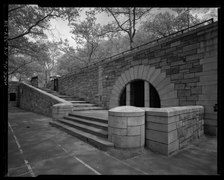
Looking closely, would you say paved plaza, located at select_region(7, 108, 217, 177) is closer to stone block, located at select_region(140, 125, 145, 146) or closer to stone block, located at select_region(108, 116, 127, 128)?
stone block, located at select_region(140, 125, 145, 146)

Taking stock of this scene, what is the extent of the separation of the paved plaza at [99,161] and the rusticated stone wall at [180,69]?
6.92ft

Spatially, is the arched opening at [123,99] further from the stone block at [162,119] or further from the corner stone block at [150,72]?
the stone block at [162,119]

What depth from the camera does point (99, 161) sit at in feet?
10.5

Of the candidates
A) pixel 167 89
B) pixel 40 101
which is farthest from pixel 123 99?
pixel 40 101

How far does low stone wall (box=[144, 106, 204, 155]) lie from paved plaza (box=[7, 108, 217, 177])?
0.22 meters

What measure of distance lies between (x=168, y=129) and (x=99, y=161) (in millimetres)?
2077

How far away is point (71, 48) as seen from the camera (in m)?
25.5

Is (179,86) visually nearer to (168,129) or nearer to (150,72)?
(150,72)

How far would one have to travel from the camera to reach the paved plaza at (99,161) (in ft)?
9.07

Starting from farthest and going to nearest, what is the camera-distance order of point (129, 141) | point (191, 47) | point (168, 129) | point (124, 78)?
point (124, 78) < point (191, 47) < point (129, 141) < point (168, 129)

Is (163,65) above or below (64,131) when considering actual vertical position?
above
